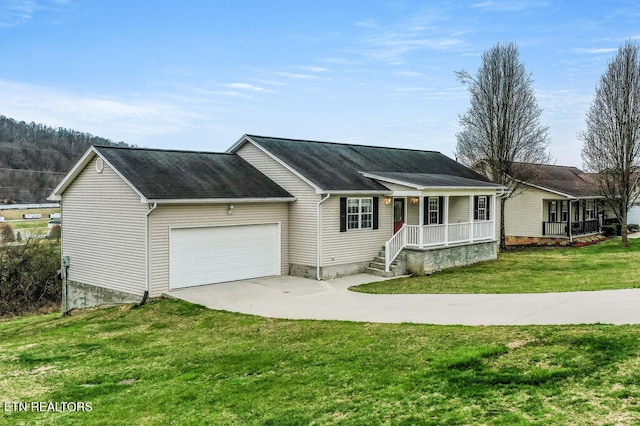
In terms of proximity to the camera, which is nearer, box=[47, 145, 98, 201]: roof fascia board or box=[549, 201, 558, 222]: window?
box=[47, 145, 98, 201]: roof fascia board

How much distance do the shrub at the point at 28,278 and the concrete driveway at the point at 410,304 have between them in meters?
15.2

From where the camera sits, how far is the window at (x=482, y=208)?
83.4 ft

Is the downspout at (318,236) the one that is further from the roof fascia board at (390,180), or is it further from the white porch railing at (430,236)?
the roof fascia board at (390,180)

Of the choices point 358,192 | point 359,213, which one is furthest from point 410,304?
point 359,213

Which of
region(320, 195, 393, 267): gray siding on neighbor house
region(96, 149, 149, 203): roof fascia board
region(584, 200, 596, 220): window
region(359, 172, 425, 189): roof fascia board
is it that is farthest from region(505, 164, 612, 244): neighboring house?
region(96, 149, 149, 203): roof fascia board

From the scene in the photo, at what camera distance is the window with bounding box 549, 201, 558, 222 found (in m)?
32.9

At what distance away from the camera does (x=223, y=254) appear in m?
17.1

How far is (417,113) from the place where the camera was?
33.2 meters

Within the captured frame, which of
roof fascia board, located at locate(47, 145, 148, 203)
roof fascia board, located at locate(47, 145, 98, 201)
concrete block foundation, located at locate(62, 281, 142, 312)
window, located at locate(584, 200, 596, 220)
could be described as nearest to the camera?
roof fascia board, located at locate(47, 145, 148, 203)

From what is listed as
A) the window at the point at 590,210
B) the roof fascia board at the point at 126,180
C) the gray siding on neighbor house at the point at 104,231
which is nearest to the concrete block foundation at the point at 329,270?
the gray siding on neighbor house at the point at 104,231

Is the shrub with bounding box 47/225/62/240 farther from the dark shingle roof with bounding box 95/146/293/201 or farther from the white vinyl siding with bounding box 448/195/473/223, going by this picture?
the white vinyl siding with bounding box 448/195/473/223

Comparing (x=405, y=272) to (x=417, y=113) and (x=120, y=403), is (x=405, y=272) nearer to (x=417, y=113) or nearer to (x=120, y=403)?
(x=120, y=403)

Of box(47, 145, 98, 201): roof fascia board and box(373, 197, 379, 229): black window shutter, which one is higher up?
box(47, 145, 98, 201): roof fascia board

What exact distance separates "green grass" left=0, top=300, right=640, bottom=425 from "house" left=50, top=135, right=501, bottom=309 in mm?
4356
